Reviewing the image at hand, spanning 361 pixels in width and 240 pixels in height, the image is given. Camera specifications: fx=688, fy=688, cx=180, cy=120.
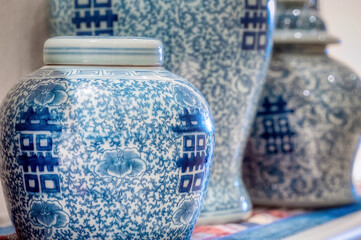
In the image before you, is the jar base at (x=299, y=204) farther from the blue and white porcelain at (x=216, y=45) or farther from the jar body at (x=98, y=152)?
the jar body at (x=98, y=152)

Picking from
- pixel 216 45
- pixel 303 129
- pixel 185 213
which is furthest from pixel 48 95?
pixel 303 129

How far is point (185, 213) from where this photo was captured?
0.71m

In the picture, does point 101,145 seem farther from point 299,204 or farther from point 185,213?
point 299,204

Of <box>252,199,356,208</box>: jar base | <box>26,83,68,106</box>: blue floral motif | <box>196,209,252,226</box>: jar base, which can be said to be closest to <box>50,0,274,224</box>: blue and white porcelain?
<box>196,209,252,226</box>: jar base

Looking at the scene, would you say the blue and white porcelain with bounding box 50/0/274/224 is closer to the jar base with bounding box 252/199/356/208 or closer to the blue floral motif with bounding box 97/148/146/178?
the jar base with bounding box 252/199/356/208

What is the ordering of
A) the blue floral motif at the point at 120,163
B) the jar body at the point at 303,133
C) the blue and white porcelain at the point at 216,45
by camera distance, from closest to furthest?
1. the blue floral motif at the point at 120,163
2. the blue and white porcelain at the point at 216,45
3. the jar body at the point at 303,133

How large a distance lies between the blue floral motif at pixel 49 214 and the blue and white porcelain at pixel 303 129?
0.49 m

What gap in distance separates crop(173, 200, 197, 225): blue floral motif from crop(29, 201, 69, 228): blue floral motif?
0.37 ft

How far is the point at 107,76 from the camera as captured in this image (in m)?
0.67

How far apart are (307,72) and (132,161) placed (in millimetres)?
516

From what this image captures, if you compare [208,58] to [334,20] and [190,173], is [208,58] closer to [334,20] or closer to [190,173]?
[190,173]

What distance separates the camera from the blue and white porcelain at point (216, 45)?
2.88 ft

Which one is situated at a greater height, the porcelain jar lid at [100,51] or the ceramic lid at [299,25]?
the porcelain jar lid at [100,51]

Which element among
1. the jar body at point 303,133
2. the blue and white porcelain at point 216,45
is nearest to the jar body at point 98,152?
the blue and white porcelain at point 216,45
